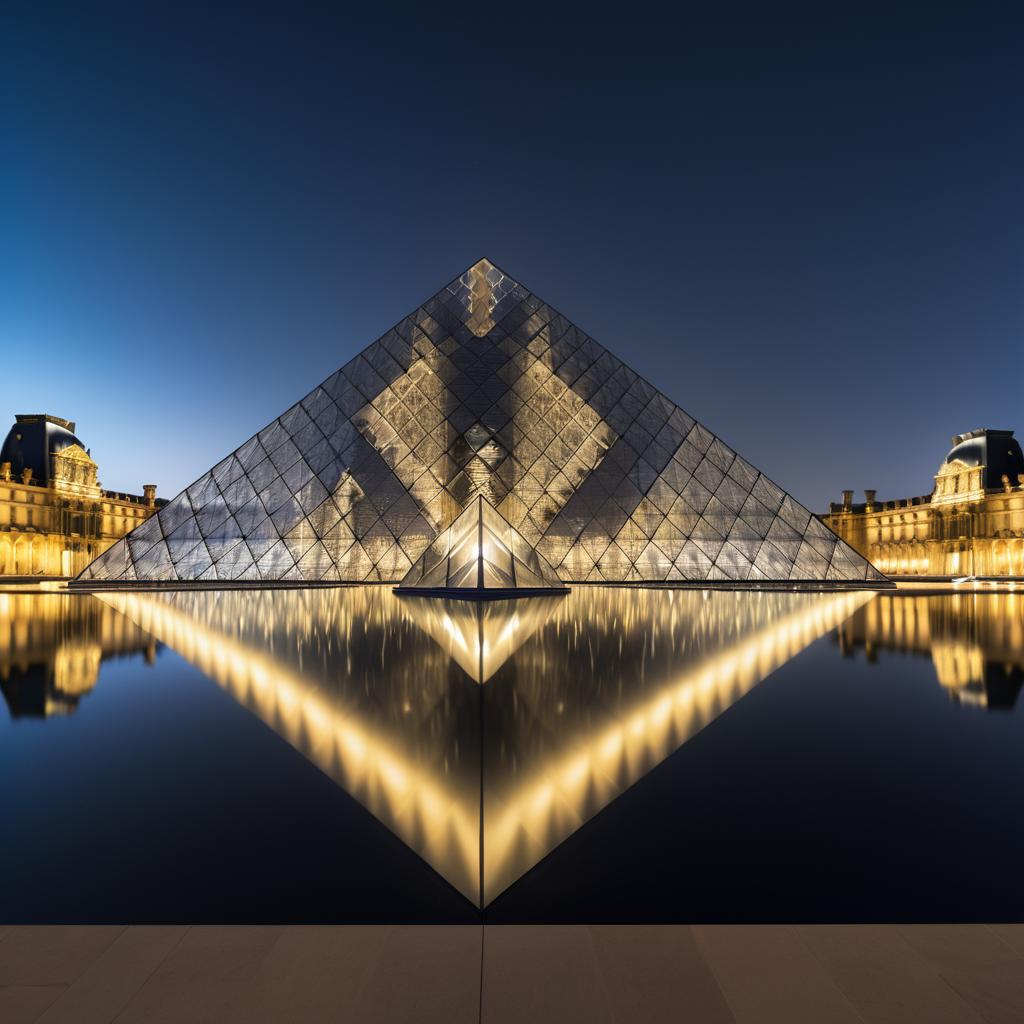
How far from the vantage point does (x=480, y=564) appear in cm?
2102

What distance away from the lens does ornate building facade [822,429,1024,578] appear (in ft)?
208

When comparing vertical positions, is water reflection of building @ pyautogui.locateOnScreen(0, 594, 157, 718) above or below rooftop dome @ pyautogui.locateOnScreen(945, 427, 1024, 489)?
below

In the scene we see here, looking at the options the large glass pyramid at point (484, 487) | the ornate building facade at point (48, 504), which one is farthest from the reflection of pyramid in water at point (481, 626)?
the ornate building facade at point (48, 504)

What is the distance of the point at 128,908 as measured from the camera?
8.95 ft

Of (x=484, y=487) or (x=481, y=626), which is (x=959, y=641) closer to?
(x=481, y=626)

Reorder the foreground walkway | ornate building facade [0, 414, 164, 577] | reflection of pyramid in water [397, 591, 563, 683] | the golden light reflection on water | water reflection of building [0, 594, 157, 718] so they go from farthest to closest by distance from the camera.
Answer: ornate building facade [0, 414, 164, 577], reflection of pyramid in water [397, 591, 563, 683], water reflection of building [0, 594, 157, 718], the golden light reflection on water, the foreground walkway

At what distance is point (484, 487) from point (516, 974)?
86.5 feet

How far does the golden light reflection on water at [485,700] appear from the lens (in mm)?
3600

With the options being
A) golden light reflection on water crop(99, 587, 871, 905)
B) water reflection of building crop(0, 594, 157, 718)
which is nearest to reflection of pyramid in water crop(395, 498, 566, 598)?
golden light reflection on water crop(99, 587, 871, 905)

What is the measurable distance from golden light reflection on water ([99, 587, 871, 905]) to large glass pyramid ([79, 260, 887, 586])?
43.3ft

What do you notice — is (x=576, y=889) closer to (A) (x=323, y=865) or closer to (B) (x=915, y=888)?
(A) (x=323, y=865)

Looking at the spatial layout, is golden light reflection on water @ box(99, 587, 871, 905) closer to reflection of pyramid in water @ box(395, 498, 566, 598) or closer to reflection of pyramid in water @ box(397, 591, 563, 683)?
reflection of pyramid in water @ box(397, 591, 563, 683)

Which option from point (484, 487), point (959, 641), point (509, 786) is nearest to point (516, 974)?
point (509, 786)

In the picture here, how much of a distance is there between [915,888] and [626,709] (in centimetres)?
294
